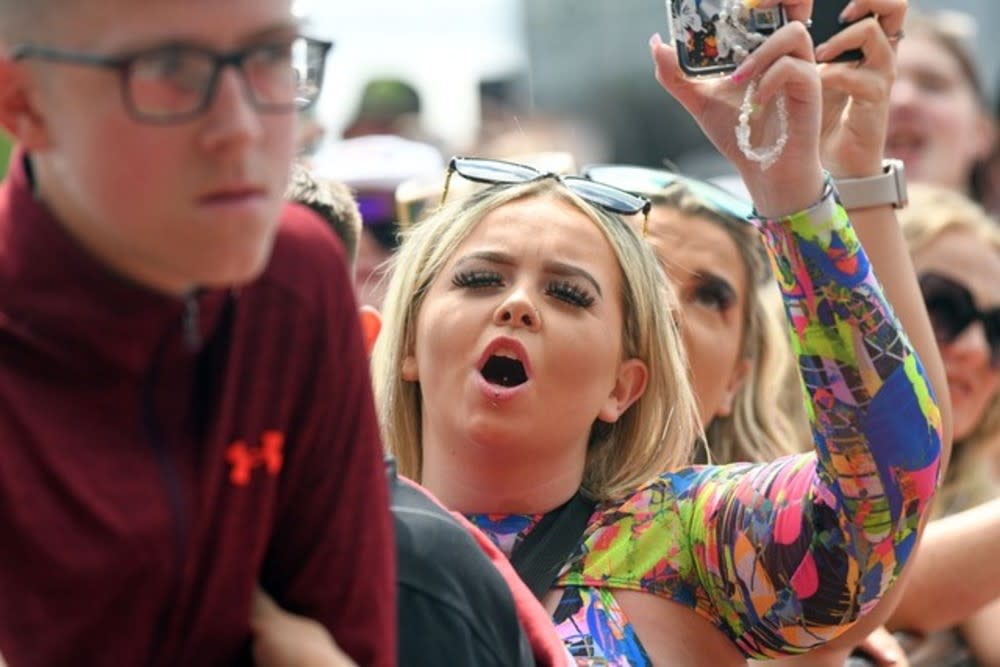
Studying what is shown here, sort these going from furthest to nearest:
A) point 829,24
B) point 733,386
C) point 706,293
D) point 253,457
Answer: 1. point 733,386
2. point 706,293
3. point 829,24
4. point 253,457

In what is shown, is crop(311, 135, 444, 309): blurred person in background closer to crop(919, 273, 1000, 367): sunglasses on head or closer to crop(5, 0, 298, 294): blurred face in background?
crop(919, 273, 1000, 367): sunglasses on head

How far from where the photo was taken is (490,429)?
299 cm

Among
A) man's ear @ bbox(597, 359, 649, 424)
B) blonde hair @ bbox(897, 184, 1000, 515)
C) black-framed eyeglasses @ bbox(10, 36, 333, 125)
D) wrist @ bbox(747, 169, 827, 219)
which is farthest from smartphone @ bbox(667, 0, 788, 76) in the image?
blonde hair @ bbox(897, 184, 1000, 515)

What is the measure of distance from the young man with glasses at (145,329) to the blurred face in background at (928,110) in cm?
469

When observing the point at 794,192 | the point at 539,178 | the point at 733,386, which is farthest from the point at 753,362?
the point at 794,192

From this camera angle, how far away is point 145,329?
5.85ft

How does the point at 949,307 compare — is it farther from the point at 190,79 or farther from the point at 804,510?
the point at 190,79

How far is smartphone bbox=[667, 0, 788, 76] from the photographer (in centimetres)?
267

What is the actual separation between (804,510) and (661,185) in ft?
4.04

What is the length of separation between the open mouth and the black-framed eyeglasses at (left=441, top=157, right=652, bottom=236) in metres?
0.35

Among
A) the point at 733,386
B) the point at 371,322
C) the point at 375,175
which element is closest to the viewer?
the point at 371,322

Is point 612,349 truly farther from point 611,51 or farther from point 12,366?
point 611,51

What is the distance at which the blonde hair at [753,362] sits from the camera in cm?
396

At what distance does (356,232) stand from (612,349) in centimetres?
47
